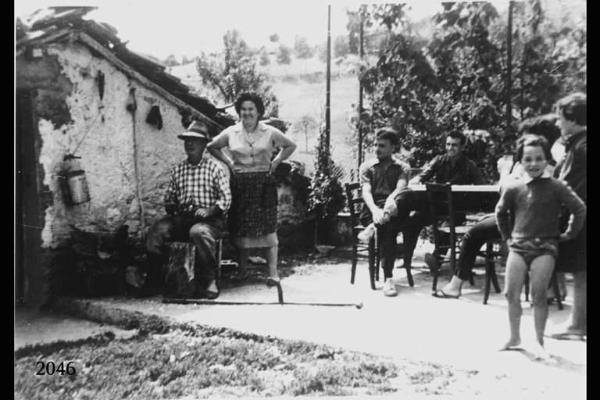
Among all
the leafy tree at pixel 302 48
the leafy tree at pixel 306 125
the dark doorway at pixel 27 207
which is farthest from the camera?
the leafy tree at pixel 306 125

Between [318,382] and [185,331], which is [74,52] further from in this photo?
[318,382]

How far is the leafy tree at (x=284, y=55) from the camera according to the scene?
16.8 ft

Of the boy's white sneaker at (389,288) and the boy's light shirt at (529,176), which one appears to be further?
the boy's white sneaker at (389,288)

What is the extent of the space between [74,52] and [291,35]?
2218 millimetres

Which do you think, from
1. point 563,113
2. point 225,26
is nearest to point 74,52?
point 225,26

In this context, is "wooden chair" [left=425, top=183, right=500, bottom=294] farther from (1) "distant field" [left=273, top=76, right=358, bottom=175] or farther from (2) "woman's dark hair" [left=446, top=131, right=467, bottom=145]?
(1) "distant field" [left=273, top=76, right=358, bottom=175]

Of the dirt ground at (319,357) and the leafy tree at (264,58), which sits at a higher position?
the leafy tree at (264,58)

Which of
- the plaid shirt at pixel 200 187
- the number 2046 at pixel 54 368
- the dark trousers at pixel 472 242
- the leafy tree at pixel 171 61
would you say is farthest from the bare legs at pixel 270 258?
the leafy tree at pixel 171 61

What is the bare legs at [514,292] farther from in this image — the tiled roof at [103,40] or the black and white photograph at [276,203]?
the tiled roof at [103,40]

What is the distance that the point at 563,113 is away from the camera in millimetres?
4070

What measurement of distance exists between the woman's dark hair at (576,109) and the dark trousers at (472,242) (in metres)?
1.12

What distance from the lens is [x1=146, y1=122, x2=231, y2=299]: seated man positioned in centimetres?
534

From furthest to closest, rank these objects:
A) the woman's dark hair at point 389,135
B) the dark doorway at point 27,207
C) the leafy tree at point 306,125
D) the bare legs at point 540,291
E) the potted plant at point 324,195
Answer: the potted plant at point 324,195
the leafy tree at point 306,125
the woman's dark hair at point 389,135
the dark doorway at point 27,207
the bare legs at point 540,291

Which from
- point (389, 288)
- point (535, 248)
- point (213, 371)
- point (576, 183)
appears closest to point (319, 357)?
point (213, 371)
